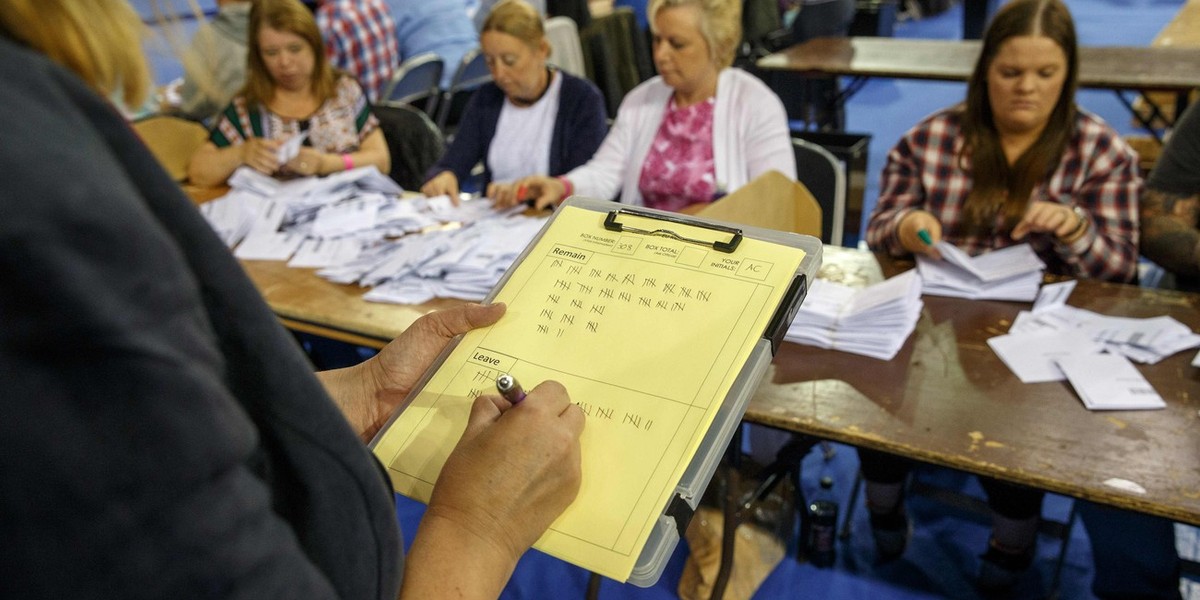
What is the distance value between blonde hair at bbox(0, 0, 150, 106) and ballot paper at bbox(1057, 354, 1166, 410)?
4.91 ft

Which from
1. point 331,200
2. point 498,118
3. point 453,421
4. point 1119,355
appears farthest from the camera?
point 498,118

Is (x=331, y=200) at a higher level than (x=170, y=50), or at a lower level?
lower

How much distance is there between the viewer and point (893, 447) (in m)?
1.32

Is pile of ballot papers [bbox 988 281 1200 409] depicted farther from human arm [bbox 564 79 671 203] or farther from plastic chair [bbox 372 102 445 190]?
plastic chair [bbox 372 102 445 190]

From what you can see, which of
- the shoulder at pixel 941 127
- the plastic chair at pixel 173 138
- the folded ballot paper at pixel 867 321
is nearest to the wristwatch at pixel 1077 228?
the shoulder at pixel 941 127

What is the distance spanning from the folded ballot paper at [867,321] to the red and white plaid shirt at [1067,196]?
40cm

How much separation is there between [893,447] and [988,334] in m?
0.47

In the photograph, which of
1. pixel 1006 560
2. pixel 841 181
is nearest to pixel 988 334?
pixel 1006 560

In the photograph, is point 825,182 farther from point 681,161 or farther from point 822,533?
point 822,533

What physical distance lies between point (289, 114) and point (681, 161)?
164 centimetres

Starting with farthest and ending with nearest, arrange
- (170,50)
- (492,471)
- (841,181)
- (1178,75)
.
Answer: (1178,75) < (841,181) < (492,471) < (170,50)

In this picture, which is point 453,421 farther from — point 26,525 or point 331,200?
point 331,200

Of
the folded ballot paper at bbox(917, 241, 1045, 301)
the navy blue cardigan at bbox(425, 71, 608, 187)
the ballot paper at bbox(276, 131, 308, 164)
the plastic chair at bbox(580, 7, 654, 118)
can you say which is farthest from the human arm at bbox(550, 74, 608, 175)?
the plastic chair at bbox(580, 7, 654, 118)

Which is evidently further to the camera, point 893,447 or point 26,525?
point 893,447
